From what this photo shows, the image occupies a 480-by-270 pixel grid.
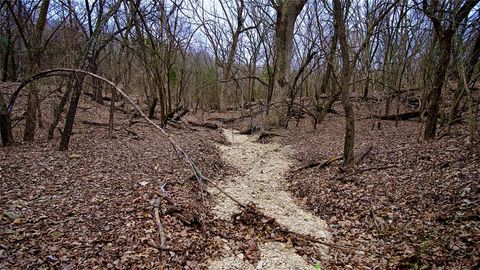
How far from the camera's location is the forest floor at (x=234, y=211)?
3338mm

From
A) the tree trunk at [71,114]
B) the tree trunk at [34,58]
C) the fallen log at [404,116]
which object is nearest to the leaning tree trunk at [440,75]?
the fallen log at [404,116]

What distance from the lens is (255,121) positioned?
13.8 meters

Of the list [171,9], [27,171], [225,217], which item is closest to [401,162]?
[225,217]

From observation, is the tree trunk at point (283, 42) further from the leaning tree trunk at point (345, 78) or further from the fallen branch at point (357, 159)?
the fallen branch at point (357, 159)

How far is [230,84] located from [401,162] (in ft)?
65.3

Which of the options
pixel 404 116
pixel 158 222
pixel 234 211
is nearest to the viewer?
pixel 158 222

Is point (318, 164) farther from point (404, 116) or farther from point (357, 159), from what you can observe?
point (404, 116)

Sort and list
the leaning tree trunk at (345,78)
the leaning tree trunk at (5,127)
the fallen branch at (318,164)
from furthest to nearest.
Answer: the fallen branch at (318,164) < the leaning tree trunk at (5,127) < the leaning tree trunk at (345,78)

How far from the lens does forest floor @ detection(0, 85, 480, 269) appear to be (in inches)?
131

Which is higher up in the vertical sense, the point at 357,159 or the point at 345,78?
the point at 345,78

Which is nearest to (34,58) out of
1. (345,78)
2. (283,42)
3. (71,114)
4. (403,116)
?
(71,114)

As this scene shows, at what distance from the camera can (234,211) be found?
5059mm

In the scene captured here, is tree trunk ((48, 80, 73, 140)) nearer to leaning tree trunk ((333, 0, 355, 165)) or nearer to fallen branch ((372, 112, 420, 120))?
leaning tree trunk ((333, 0, 355, 165))

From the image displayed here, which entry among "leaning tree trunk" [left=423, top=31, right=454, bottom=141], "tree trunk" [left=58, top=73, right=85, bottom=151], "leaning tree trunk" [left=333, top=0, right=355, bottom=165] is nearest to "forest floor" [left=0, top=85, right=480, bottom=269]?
"tree trunk" [left=58, top=73, right=85, bottom=151]
